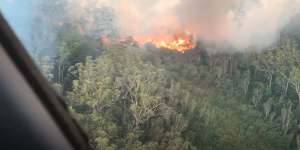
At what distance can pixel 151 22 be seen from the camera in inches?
72.1

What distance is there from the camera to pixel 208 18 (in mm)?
1827

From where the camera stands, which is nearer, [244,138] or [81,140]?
[81,140]

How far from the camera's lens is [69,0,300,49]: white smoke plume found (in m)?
1.81

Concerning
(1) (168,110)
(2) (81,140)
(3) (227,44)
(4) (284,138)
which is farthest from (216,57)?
(2) (81,140)

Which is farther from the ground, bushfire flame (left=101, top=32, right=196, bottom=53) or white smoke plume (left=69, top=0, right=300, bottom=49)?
white smoke plume (left=69, top=0, right=300, bottom=49)

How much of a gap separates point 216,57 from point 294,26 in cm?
32

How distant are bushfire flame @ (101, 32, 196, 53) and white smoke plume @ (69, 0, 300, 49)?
2cm

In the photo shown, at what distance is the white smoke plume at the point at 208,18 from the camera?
5.93ft

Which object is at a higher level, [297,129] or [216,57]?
[216,57]

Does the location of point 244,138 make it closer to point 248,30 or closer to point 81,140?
point 248,30

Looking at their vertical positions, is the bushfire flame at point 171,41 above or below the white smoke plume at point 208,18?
below

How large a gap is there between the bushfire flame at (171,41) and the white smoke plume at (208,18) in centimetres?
2

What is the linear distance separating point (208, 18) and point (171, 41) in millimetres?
173

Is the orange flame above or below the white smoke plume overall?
below
